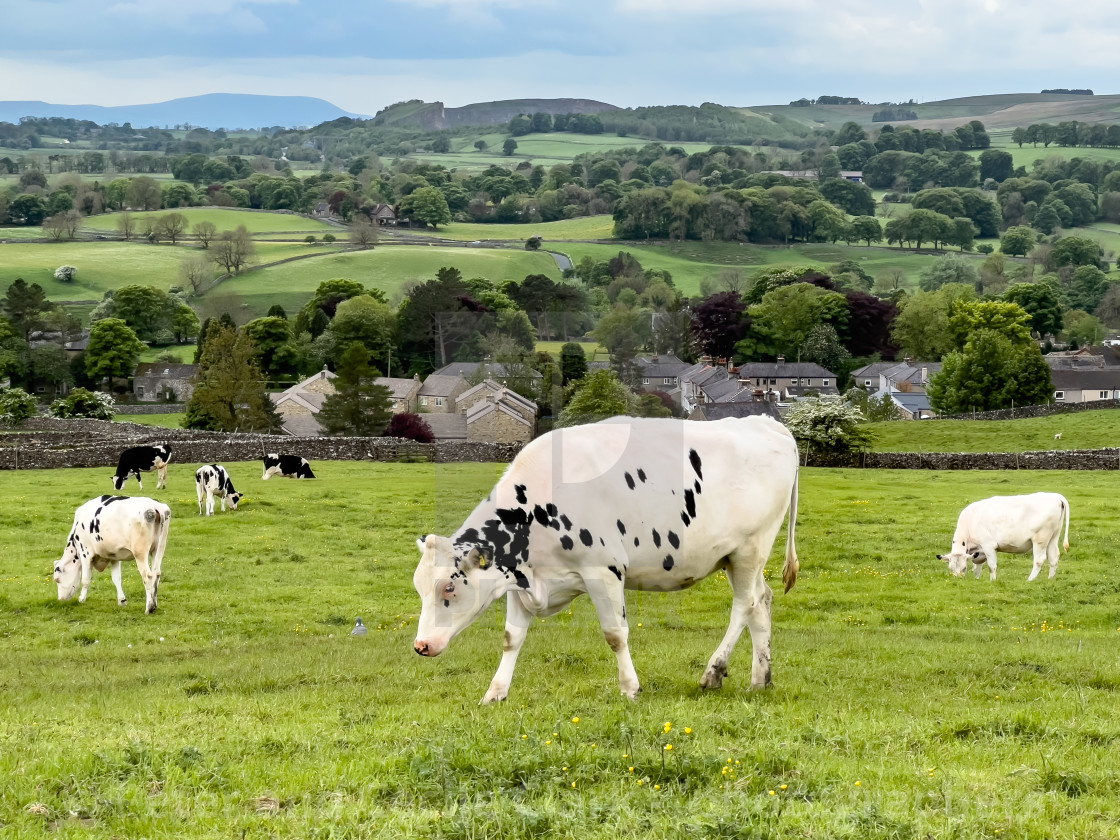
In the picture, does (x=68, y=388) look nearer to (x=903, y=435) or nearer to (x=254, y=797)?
(x=903, y=435)

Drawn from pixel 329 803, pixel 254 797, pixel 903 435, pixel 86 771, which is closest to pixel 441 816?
pixel 329 803

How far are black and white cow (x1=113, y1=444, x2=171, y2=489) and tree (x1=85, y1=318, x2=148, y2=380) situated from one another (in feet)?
245

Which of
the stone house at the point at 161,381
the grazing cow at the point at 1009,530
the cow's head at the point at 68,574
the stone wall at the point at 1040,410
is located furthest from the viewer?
the stone house at the point at 161,381

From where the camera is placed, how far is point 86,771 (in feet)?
23.7

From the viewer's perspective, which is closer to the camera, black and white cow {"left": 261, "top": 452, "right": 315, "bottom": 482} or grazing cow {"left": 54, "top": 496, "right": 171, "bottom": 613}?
grazing cow {"left": 54, "top": 496, "right": 171, "bottom": 613}

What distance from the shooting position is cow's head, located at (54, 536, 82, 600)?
59.2ft

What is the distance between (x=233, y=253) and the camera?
16100cm

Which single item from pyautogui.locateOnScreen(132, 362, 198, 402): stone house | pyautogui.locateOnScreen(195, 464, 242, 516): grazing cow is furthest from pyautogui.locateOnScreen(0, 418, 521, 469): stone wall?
pyautogui.locateOnScreen(132, 362, 198, 402): stone house

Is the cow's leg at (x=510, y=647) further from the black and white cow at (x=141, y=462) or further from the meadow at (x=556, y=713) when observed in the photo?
the black and white cow at (x=141, y=462)

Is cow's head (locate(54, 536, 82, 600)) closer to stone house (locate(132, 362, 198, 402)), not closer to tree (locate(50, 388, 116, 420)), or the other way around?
tree (locate(50, 388, 116, 420))

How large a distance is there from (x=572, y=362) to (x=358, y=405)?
42.3 metres

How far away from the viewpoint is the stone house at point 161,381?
99.5 m

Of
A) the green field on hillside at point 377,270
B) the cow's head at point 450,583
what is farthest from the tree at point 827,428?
the green field on hillside at point 377,270

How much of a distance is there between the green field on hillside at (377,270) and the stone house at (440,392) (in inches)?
3326
